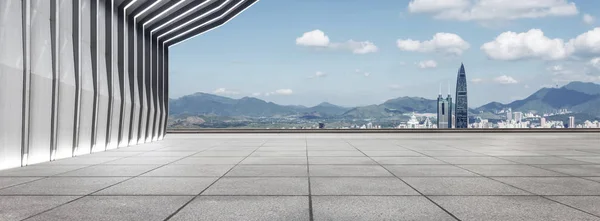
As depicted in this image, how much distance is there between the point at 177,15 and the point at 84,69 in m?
6.57

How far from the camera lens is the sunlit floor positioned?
5.65m

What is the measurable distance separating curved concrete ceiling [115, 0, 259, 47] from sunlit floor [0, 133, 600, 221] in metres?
8.58

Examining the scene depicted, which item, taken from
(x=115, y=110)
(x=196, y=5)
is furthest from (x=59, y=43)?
(x=196, y=5)

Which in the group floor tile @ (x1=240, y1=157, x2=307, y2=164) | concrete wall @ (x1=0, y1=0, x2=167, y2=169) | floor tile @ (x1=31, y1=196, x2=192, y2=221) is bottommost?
floor tile @ (x1=31, y1=196, x2=192, y2=221)

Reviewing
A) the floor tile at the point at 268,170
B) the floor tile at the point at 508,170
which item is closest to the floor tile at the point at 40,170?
the floor tile at the point at 268,170

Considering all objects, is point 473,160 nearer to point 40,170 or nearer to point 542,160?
point 542,160

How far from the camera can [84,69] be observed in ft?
47.1

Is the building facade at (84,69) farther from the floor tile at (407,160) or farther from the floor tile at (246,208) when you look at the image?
the floor tile at (407,160)

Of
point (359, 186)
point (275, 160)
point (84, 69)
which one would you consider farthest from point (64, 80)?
point (359, 186)

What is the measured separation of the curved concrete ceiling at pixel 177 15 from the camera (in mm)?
18344

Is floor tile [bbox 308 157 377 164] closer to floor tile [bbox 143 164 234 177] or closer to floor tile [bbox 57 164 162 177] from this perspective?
floor tile [bbox 143 164 234 177]

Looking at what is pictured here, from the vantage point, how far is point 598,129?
3328 cm

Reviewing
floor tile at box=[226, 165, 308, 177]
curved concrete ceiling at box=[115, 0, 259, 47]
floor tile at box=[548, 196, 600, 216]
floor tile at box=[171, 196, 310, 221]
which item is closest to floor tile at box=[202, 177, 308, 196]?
floor tile at box=[171, 196, 310, 221]

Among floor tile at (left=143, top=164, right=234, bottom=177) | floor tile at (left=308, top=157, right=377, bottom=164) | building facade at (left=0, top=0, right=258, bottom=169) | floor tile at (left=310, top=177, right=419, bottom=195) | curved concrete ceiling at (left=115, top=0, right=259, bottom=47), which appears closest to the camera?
floor tile at (left=310, top=177, right=419, bottom=195)
